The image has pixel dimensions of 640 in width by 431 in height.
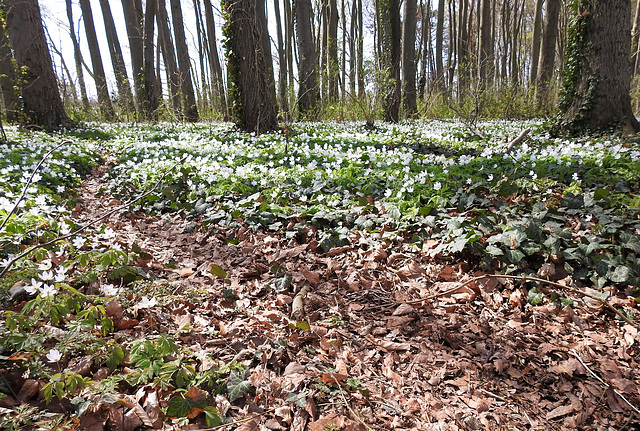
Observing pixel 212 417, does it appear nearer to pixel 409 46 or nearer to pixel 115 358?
pixel 115 358

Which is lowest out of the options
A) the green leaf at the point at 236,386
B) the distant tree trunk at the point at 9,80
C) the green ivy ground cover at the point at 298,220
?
the green leaf at the point at 236,386

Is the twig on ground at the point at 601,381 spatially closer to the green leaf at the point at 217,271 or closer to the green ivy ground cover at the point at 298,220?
the green ivy ground cover at the point at 298,220

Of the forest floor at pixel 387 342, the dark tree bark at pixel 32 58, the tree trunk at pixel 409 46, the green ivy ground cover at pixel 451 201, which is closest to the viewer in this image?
the forest floor at pixel 387 342

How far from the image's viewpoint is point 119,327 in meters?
2.13

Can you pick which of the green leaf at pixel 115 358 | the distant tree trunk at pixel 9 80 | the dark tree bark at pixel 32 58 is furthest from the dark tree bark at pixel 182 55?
the green leaf at pixel 115 358

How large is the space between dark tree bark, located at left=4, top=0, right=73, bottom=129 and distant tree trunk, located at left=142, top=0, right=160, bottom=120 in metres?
3.72

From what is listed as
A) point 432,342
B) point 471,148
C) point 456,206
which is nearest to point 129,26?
point 471,148

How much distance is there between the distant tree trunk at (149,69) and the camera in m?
14.1

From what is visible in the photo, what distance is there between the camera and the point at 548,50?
12.7 m

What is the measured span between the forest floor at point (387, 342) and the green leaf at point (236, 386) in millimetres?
31

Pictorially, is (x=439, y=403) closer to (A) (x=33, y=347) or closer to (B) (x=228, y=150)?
(A) (x=33, y=347)

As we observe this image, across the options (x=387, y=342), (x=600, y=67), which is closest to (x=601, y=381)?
(x=387, y=342)

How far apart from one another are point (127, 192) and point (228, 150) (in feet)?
6.86

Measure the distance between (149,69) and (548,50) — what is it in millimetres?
16070
